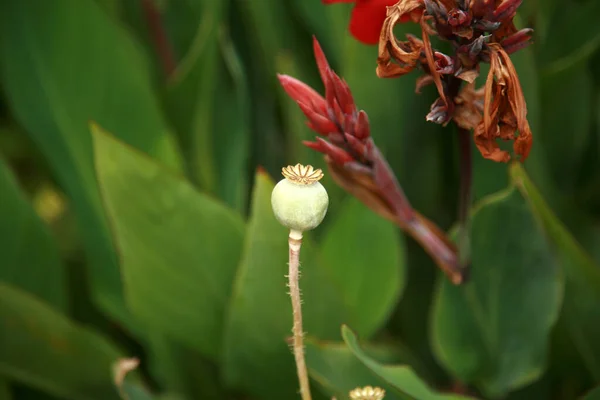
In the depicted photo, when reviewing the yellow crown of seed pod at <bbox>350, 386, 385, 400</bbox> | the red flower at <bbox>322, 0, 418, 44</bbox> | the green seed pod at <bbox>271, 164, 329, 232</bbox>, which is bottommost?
the yellow crown of seed pod at <bbox>350, 386, 385, 400</bbox>

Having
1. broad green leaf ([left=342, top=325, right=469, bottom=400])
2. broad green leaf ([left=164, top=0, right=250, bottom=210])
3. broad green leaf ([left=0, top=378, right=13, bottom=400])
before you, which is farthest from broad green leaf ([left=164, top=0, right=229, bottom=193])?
broad green leaf ([left=342, top=325, right=469, bottom=400])

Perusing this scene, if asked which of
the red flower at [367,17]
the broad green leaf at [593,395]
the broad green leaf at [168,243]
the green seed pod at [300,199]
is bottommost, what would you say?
the broad green leaf at [593,395]

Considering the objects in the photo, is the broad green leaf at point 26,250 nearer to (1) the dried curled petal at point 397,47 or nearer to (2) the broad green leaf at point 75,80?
(2) the broad green leaf at point 75,80

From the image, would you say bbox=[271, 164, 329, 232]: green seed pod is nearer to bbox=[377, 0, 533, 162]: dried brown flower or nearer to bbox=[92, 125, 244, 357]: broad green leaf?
bbox=[377, 0, 533, 162]: dried brown flower

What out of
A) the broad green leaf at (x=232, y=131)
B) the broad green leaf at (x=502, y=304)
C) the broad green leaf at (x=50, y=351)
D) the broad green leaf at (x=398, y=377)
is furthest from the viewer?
the broad green leaf at (x=232, y=131)

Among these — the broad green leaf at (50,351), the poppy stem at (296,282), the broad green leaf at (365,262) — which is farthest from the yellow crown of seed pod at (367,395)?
the broad green leaf at (50,351)

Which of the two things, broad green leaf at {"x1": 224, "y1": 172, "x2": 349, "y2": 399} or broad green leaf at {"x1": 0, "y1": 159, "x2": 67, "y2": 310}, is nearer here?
broad green leaf at {"x1": 224, "y1": 172, "x2": 349, "y2": 399}

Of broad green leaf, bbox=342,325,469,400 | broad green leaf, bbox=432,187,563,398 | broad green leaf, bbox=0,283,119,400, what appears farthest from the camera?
broad green leaf, bbox=0,283,119,400
